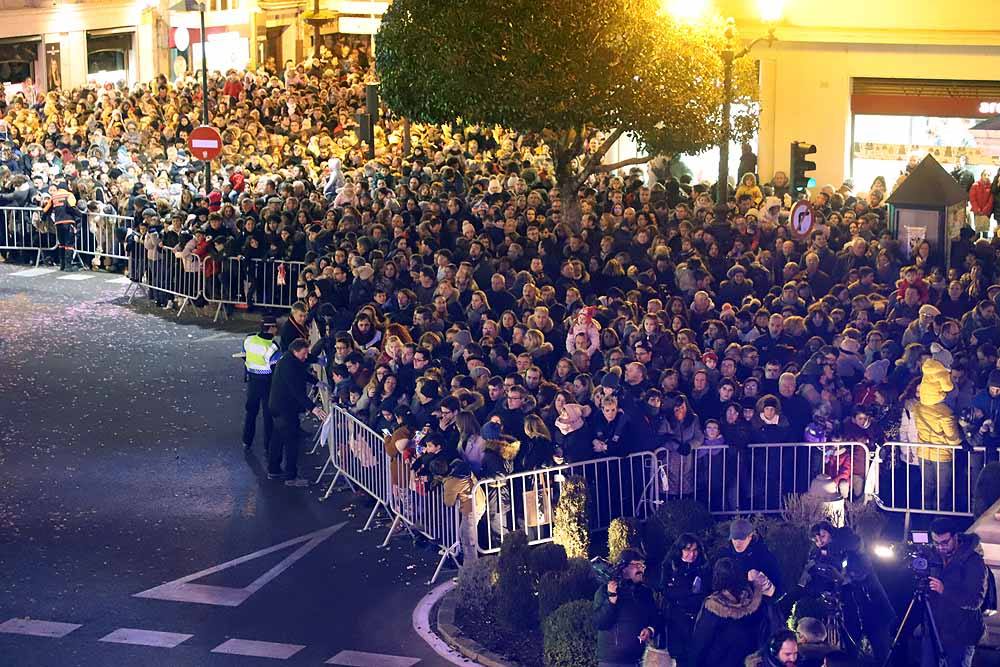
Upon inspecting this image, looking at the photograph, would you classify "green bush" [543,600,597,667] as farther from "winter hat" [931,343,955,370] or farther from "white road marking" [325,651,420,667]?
"winter hat" [931,343,955,370]

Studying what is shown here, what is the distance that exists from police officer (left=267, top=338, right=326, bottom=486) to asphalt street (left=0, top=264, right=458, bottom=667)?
10.4 inches

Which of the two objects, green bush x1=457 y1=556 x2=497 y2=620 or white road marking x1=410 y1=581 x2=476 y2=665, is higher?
green bush x1=457 y1=556 x2=497 y2=620

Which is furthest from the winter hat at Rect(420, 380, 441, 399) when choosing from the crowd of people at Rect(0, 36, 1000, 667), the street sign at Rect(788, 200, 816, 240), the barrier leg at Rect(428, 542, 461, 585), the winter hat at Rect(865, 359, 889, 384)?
the street sign at Rect(788, 200, 816, 240)

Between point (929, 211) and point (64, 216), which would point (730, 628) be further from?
point (64, 216)

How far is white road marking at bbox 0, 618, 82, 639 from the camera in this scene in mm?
13250

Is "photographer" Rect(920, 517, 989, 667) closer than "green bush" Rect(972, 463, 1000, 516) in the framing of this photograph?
Yes

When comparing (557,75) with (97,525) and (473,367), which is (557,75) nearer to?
(473,367)

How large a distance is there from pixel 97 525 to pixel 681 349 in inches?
214

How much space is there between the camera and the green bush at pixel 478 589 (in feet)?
43.1

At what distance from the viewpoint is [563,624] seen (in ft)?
39.7

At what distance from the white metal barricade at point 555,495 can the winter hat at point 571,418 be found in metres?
0.31

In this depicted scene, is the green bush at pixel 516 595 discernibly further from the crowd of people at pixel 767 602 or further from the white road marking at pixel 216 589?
the white road marking at pixel 216 589

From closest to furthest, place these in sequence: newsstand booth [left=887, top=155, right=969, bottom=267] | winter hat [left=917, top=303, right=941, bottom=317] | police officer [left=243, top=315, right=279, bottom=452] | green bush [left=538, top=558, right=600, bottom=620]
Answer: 1. green bush [left=538, top=558, right=600, bottom=620]
2. winter hat [left=917, top=303, right=941, bottom=317]
3. police officer [left=243, top=315, right=279, bottom=452]
4. newsstand booth [left=887, top=155, right=969, bottom=267]

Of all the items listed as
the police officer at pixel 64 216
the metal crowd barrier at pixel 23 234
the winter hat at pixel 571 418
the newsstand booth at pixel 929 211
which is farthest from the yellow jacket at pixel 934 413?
the metal crowd barrier at pixel 23 234
